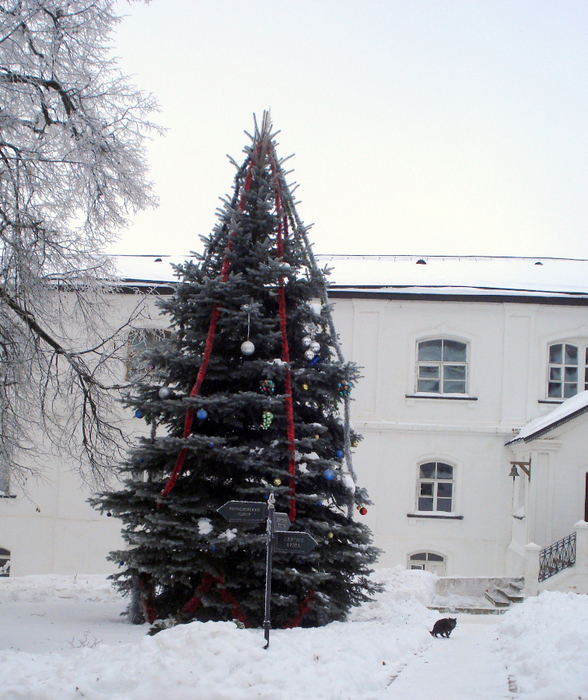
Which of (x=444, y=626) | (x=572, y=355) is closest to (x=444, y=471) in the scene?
(x=572, y=355)

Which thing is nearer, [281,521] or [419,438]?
[281,521]

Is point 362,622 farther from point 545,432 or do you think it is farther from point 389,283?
point 389,283

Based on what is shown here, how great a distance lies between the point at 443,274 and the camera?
19.6 metres

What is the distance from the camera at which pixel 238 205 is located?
935 centimetres

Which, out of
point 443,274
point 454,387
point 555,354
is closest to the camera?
point 555,354

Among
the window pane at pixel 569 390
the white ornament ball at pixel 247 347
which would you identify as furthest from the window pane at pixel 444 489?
the white ornament ball at pixel 247 347

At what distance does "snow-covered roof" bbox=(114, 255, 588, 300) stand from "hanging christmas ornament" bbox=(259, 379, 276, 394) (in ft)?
29.8

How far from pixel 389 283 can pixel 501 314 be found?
3045 millimetres

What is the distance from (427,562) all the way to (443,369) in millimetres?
4980

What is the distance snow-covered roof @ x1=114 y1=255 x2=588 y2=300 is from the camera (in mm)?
18016

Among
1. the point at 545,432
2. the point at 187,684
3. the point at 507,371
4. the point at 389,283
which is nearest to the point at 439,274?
the point at 389,283

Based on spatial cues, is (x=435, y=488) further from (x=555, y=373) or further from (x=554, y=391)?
(x=555, y=373)

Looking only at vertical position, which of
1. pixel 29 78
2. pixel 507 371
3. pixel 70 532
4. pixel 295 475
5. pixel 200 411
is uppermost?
pixel 29 78

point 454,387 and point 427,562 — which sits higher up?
point 454,387
